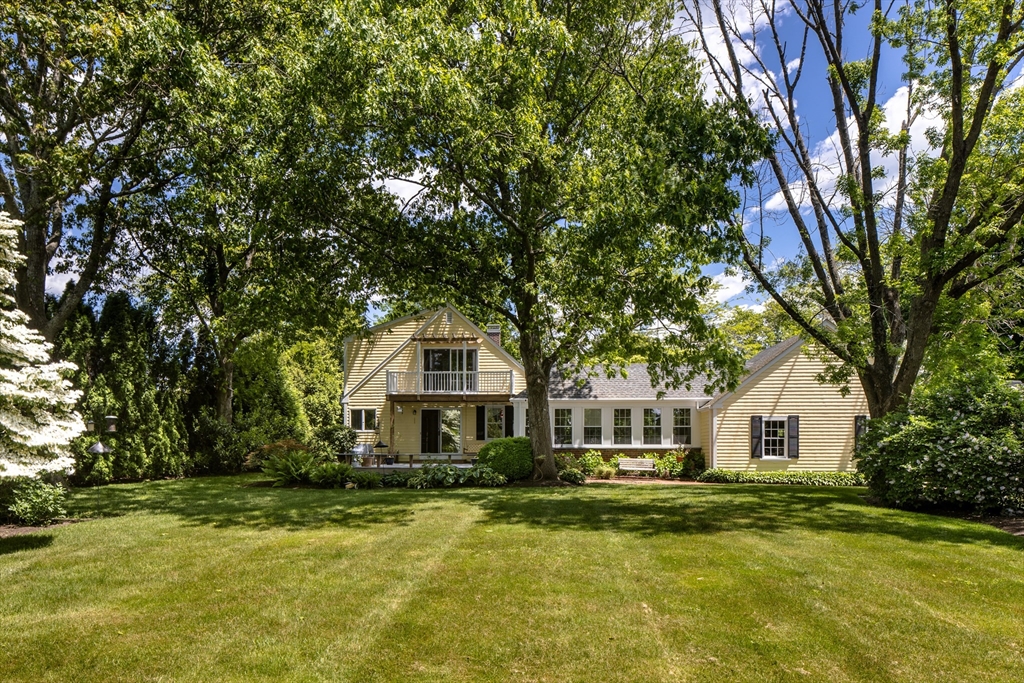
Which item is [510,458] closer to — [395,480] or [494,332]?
[395,480]

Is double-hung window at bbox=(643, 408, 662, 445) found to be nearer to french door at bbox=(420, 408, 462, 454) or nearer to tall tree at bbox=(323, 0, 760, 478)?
french door at bbox=(420, 408, 462, 454)

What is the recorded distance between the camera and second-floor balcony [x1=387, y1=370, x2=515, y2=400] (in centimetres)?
2488

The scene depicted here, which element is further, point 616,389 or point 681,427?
point 616,389

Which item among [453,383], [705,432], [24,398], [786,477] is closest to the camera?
[24,398]

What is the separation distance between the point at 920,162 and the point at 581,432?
1421 cm

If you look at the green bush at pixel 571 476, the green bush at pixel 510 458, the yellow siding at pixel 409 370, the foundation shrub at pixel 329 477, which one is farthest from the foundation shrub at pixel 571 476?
the yellow siding at pixel 409 370

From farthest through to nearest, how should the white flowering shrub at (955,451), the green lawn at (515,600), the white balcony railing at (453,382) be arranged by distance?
1. the white balcony railing at (453,382)
2. the white flowering shrub at (955,451)
3. the green lawn at (515,600)

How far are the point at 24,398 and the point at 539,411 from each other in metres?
12.0

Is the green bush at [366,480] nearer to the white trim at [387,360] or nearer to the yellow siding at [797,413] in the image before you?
the white trim at [387,360]

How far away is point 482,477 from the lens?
17250mm

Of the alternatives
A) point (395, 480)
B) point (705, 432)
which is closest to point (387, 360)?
point (395, 480)

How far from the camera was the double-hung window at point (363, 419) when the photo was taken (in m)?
25.5

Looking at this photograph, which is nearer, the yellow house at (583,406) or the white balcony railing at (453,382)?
the yellow house at (583,406)

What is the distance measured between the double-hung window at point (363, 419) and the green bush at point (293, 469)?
7559 millimetres
